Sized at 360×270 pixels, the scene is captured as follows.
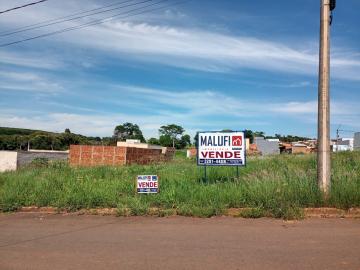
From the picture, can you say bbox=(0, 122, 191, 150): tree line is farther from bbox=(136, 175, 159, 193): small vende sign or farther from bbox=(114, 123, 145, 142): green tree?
bbox=(136, 175, 159, 193): small vende sign

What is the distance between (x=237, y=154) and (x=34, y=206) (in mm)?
5457

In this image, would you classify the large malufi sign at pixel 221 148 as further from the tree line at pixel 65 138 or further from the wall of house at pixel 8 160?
the tree line at pixel 65 138

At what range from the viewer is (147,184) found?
11.8m

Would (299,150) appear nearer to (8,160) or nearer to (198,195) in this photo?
(8,160)

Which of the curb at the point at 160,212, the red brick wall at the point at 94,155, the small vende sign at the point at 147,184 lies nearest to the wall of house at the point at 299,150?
the red brick wall at the point at 94,155

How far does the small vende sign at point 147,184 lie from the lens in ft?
38.4

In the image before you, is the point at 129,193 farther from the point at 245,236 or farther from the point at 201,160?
the point at 245,236

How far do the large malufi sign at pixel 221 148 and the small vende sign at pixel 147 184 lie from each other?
5.17ft

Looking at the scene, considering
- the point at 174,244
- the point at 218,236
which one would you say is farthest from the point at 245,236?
the point at 174,244

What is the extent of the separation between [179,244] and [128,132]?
13227 cm

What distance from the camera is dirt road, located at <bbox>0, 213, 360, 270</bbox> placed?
247 inches

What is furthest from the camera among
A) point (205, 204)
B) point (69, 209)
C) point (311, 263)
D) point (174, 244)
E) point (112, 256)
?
point (69, 209)

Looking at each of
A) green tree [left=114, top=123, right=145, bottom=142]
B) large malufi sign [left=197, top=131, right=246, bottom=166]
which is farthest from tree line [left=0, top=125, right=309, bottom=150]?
large malufi sign [left=197, top=131, right=246, bottom=166]

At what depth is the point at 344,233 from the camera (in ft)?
25.7
